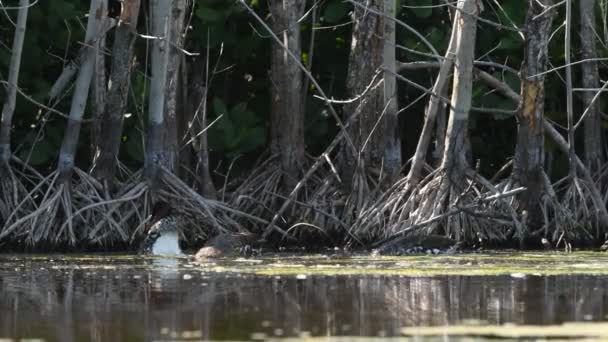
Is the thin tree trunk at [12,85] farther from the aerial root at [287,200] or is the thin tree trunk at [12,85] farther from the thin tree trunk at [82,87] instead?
the aerial root at [287,200]

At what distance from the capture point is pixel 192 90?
17.3m

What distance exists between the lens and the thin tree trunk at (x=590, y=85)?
1627 cm

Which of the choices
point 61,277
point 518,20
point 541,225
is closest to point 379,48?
point 518,20

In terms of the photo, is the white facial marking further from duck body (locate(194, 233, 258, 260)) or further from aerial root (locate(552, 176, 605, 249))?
aerial root (locate(552, 176, 605, 249))

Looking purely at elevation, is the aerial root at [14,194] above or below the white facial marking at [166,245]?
above

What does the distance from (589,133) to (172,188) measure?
4.33 metres

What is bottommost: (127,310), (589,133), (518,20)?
(127,310)

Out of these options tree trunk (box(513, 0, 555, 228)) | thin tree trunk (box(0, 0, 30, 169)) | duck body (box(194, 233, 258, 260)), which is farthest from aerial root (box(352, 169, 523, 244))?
thin tree trunk (box(0, 0, 30, 169))

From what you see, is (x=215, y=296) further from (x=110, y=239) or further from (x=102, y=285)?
(x=110, y=239)

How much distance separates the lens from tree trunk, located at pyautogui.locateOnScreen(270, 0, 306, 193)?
16.2 meters

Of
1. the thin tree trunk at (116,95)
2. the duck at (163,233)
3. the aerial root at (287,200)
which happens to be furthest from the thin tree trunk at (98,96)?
the aerial root at (287,200)

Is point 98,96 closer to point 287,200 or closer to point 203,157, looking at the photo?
point 203,157

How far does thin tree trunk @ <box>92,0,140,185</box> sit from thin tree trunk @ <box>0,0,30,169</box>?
0.86 m

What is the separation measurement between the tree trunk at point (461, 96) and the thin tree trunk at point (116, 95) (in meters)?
3.14
